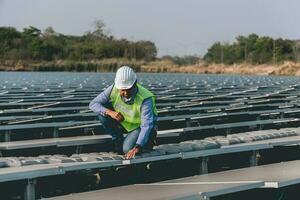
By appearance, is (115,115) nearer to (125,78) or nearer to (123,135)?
(123,135)

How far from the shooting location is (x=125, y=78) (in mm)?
6488

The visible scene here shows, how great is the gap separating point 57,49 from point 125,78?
232ft

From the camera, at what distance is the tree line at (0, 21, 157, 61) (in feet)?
237

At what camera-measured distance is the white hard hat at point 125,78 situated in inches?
255

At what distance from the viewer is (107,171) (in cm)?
683

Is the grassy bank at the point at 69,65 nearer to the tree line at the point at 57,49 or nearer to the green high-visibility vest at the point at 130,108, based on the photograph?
the tree line at the point at 57,49

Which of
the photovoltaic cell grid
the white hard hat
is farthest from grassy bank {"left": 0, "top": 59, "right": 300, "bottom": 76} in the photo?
the white hard hat

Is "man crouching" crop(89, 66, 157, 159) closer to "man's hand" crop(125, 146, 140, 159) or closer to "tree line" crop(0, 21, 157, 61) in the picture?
"man's hand" crop(125, 146, 140, 159)

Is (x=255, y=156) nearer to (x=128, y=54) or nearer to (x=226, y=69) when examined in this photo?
(x=226, y=69)

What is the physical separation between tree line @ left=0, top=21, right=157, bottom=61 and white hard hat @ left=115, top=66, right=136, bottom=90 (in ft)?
216

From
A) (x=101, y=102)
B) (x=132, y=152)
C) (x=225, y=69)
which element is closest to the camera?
(x=132, y=152)

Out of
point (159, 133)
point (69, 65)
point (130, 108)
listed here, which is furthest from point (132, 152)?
point (69, 65)

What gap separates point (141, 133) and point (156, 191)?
103 cm

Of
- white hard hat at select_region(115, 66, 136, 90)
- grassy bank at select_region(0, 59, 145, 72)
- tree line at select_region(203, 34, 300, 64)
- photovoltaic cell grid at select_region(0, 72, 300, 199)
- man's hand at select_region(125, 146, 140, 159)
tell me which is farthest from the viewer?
tree line at select_region(203, 34, 300, 64)
